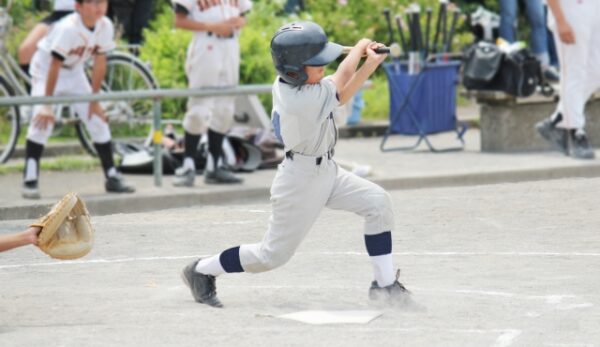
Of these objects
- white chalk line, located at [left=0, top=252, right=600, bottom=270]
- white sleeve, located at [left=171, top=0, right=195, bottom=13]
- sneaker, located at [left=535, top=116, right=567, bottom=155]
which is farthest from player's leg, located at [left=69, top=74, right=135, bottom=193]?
sneaker, located at [left=535, top=116, right=567, bottom=155]

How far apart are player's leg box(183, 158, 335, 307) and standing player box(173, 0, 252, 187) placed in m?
5.27

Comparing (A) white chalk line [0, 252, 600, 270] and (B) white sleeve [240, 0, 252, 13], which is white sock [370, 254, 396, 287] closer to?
(A) white chalk line [0, 252, 600, 270]

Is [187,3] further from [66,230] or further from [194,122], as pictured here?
[66,230]

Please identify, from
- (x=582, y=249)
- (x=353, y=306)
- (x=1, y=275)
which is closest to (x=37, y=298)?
(x=1, y=275)

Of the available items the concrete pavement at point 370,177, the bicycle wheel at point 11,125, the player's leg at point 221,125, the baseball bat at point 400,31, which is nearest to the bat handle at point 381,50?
the concrete pavement at point 370,177

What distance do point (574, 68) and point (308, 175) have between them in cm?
703

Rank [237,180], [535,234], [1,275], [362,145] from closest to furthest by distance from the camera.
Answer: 1. [1,275]
2. [535,234]
3. [237,180]
4. [362,145]

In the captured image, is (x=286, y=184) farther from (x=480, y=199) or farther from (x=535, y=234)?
(x=480, y=199)

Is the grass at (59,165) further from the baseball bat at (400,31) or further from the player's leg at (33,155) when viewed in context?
the baseball bat at (400,31)

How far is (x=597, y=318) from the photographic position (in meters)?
8.27

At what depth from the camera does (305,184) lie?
867cm

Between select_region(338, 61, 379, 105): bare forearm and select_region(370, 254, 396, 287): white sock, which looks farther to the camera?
select_region(370, 254, 396, 287): white sock

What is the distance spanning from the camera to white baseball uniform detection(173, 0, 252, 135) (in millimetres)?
13938

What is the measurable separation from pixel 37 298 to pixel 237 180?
202 inches
